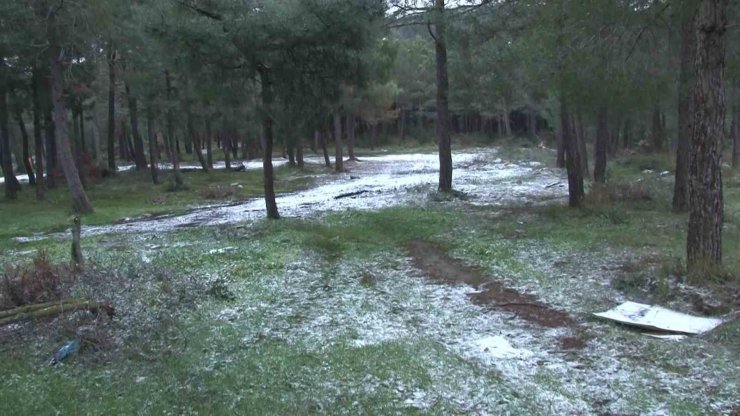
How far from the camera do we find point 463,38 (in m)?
17.6

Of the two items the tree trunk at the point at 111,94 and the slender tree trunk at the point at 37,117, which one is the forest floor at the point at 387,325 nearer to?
the slender tree trunk at the point at 37,117

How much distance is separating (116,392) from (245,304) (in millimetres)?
3252

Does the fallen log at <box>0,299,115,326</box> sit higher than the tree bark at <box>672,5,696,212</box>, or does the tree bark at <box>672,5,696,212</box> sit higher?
the tree bark at <box>672,5,696,212</box>

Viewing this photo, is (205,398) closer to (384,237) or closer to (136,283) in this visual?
(136,283)

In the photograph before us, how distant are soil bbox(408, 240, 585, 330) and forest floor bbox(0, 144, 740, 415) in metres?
0.05

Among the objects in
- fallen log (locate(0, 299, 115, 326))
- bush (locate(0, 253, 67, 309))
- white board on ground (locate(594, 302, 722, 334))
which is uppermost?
bush (locate(0, 253, 67, 309))

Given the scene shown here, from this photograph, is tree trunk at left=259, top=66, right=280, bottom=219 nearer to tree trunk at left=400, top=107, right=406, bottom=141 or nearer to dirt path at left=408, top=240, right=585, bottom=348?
dirt path at left=408, top=240, right=585, bottom=348

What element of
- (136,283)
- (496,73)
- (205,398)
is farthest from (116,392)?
(496,73)

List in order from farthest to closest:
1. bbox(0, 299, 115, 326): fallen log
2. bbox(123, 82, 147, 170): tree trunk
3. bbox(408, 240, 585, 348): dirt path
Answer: bbox(123, 82, 147, 170): tree trunk
bbox(408, 240, 585, 348): dirt path
bbox(0, 299, 115, 326): fallen log

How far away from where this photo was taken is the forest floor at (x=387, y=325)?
5680mm

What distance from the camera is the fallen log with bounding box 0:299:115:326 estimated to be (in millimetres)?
7168

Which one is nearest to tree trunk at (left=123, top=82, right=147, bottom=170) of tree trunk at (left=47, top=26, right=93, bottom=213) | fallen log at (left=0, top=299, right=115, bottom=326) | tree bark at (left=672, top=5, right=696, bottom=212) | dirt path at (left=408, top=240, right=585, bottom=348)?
tree trunk at (left=47, top=26, right=93, bottom=213)

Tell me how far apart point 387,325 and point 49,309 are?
160 inches

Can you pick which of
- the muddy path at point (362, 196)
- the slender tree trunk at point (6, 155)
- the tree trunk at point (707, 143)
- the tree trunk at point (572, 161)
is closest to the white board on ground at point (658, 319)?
the tree trunk at point (707, 143)
